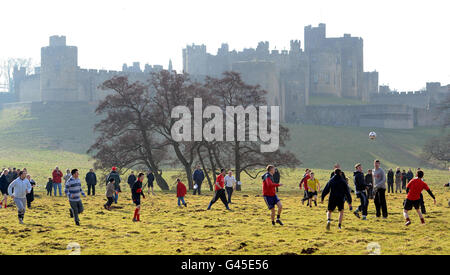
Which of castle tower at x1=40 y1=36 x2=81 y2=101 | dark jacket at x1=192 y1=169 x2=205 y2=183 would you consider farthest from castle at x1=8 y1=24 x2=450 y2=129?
dark jacket at x1=192 y1=169 x2=205 y2=183

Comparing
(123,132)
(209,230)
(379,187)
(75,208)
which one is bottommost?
(209,230)

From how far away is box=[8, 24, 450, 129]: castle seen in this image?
88.6m

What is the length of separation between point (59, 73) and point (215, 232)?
76135 millimetres

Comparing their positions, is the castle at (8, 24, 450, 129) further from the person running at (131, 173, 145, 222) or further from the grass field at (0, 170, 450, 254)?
the person running at (131, 173, 145, 222)

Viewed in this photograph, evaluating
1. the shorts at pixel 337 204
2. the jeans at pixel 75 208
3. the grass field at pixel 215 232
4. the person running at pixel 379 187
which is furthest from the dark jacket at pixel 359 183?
the jeans at pixel 75 208

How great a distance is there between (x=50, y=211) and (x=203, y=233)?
8379 mm

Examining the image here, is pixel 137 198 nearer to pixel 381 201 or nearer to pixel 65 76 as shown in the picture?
pixel 381 201

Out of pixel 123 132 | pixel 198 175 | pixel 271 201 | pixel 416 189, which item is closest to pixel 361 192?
pixel 416 189

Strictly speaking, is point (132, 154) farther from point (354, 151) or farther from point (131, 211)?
point (354, 151)

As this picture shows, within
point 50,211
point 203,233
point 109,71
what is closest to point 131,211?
point 50,211

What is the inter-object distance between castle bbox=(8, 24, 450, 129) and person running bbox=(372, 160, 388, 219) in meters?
66.7

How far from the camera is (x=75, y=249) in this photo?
1383cm

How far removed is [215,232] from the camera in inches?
653

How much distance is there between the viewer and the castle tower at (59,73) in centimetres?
8819
